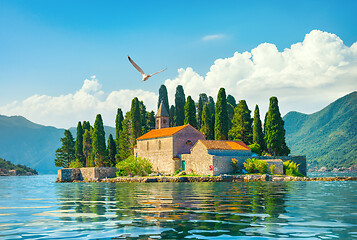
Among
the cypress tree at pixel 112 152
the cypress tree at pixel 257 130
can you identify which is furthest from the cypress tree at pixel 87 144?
the cypress tree at pixel 257 130

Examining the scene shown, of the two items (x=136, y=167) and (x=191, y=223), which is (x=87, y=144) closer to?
(x=136, y=167)

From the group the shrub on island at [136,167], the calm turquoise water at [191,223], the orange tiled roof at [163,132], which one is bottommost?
the calm turquoise water at [191,223]

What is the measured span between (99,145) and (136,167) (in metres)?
13.0

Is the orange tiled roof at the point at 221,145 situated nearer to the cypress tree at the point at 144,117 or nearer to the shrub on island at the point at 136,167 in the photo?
the shrub on island at the point at 136,167

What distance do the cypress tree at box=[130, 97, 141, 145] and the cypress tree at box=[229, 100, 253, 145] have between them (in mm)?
16504

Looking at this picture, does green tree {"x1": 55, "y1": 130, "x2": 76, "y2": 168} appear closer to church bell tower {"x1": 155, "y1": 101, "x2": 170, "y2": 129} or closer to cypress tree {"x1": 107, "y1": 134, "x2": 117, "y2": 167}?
cypress tree {"x1": 107, "y1": 134, "x2": 117, "y2": 167}

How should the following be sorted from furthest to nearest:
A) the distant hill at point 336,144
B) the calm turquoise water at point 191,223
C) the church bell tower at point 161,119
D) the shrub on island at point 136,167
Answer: the distant hill at point 336,144 → the church bell tower at point 161,119 → the shrub on island at point 136,167 → the calm turquoise water at point 191,223

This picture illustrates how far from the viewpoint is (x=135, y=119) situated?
70938 mm

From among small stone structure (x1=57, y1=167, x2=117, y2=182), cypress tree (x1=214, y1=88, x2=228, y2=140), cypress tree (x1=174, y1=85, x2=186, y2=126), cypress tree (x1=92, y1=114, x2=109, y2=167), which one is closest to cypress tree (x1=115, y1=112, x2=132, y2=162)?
cypress tree (x1=92, y1=114, x2=109, y2=167)

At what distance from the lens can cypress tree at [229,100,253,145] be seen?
6650cm

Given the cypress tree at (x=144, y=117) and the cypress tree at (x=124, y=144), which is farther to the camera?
the cypress tree at (x=144, y=117)

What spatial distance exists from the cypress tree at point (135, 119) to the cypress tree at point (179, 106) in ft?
38.5

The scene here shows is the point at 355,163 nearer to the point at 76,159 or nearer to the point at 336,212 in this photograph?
the point at 76,159

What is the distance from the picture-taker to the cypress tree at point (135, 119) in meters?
70.5
